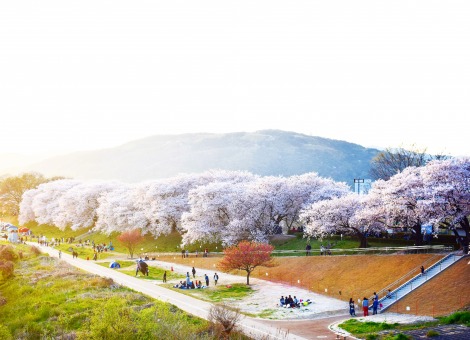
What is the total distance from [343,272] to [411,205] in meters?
9.20

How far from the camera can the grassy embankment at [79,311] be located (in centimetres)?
2441

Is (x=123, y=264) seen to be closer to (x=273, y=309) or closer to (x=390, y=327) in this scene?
(x=273, y=309)

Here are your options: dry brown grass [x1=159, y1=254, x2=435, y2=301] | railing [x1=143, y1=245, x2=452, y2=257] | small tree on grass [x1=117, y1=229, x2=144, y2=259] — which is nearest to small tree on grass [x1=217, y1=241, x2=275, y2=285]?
dry brown grass [x1=159, y1=254, x2=435, y2=301]

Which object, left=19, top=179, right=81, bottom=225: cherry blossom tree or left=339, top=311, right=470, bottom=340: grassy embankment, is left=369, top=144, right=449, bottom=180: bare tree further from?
left=19, top=179, right=81, bottom=225: cherry blossom tree

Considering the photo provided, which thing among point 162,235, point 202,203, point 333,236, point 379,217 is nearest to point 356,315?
point 379,217

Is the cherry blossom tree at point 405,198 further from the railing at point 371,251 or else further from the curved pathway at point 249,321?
the curved pathway at point 249,321

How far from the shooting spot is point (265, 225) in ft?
214

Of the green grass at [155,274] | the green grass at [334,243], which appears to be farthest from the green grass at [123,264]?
the green grass at [334,243]

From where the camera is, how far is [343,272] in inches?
1769

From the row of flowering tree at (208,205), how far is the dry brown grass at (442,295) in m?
28.1

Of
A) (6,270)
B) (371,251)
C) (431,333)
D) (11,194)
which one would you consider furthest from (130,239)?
(11,194)

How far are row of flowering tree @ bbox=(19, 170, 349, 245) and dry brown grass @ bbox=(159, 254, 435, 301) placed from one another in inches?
436

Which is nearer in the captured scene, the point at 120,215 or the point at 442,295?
the point at 442,295

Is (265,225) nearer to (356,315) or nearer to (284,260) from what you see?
(284,260)
